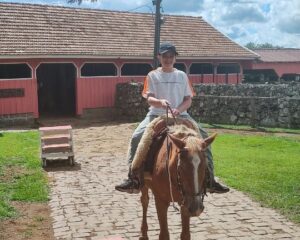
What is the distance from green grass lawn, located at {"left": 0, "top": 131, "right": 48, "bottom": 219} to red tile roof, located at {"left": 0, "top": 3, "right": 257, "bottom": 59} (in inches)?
255

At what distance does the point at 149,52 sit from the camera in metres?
23.7

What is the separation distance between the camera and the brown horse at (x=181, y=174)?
4141 millimetres

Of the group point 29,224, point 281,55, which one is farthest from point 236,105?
point 281,55

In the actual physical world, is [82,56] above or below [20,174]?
above

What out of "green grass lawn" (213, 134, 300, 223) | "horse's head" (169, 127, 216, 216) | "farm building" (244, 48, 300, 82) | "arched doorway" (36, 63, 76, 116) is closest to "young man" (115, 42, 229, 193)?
"horse's head" (169, 127, 216, 216)

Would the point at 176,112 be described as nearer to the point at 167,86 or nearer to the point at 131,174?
the point at 167,86

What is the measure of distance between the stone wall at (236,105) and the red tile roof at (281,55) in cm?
1566

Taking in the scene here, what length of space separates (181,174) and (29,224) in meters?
3.61

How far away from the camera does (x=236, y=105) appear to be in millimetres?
18625

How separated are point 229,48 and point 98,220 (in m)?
22.7

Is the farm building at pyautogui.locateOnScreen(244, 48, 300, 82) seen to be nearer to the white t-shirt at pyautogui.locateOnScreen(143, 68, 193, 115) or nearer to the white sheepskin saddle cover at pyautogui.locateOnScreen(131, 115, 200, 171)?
the white t-shirt at pyautogui.locateOnScreen(143, 68, 193, 115)

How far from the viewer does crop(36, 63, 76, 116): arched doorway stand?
24703 millimetres

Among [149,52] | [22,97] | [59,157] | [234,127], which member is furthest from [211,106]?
[59,157]

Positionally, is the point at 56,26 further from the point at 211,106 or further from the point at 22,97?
the point at 211,106
